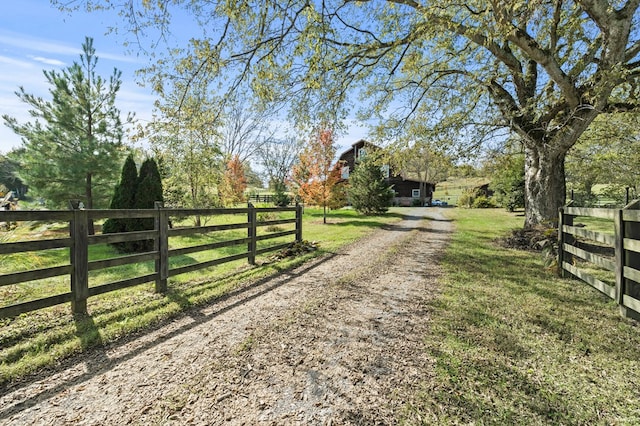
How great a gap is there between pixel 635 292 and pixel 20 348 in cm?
690

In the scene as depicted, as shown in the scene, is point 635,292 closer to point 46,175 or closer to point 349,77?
point 349,77

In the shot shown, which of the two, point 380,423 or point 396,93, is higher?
point 396,93

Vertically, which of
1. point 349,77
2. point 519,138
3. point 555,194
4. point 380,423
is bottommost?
point 380,423

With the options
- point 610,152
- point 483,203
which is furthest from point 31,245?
point 483,203

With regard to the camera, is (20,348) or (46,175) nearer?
(20,348)

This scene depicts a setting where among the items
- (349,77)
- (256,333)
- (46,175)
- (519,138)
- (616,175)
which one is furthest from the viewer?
(616,175)

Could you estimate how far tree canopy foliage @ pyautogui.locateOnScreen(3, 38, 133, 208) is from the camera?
1127 centimetres

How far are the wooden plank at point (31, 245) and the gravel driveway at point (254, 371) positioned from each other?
1450 millimetres

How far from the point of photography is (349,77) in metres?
8.52

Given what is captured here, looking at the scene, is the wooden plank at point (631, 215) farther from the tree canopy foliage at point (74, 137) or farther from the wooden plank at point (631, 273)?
the tree canopy foliage at point (74, 137)

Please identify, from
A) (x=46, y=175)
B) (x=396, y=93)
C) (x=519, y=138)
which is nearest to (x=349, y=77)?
(x=396, y=93)

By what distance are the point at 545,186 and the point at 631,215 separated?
6.31 m

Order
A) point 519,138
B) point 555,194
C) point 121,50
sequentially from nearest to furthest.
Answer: point 121,50
point 555,194
point 519,138

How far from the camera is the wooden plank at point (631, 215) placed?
364 centimetres
